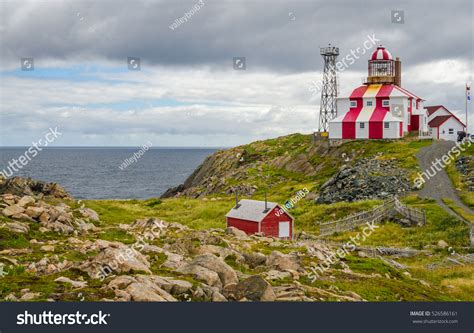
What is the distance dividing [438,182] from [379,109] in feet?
78.1

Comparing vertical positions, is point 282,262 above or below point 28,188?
below

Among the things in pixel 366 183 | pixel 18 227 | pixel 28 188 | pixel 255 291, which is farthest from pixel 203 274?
pixel 366 183

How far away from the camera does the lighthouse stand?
269 ft

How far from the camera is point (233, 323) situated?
58.9 feet

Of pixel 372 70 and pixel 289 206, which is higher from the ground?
pixel 372 70

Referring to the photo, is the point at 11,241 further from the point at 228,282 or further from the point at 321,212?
the point at 321,212

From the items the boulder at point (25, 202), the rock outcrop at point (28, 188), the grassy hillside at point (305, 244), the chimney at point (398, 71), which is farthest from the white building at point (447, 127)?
the boulder at point (25, 202)

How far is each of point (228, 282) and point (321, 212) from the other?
3688cm

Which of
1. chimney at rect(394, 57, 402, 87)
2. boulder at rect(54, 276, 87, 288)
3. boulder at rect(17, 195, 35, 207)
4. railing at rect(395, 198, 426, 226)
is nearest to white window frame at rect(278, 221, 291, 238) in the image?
railing at rect(395, 198, 426, 226)

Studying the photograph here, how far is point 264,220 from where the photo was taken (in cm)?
4644

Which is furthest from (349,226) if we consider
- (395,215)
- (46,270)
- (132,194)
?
(132,194)

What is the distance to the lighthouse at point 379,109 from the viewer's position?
82000 millimetres

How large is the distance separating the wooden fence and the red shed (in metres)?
4.44

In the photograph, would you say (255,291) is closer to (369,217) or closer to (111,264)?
(111,264)
